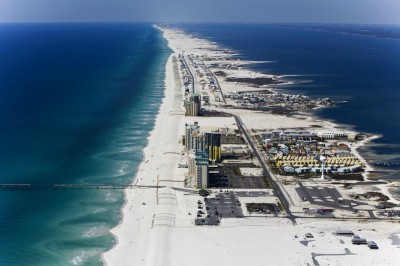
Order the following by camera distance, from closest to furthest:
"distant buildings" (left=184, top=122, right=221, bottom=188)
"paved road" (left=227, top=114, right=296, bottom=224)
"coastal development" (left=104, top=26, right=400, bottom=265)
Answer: "coastal development" (left=104, top=26, right=400, bottom=265), "paved road" (left=227, top=114, right=296, bottom=224), "distant buildings" (left=184, top=122, right=221, bottom=188)

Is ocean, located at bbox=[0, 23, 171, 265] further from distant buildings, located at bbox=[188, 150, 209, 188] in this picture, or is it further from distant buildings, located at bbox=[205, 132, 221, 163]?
distant buildings, located at bbox=[205, 132, 221, 163]

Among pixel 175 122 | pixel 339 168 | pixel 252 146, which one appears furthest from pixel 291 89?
pixel 339 168

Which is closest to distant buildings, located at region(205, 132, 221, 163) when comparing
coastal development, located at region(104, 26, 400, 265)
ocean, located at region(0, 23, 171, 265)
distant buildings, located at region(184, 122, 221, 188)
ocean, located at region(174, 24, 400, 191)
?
distant buildings, located at region(184, 122, 221, 188)

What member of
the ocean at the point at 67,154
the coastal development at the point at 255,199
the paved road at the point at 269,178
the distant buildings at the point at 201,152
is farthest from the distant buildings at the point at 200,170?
the paved road at the point at 269,178

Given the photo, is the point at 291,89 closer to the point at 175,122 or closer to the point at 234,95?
the point at 234,95

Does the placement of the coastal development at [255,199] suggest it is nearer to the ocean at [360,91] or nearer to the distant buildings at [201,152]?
the distant buildings at [201,152]

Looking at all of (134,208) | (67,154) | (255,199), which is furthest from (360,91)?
(134,208)

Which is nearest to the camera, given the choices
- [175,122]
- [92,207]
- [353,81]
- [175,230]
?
[175,230]
